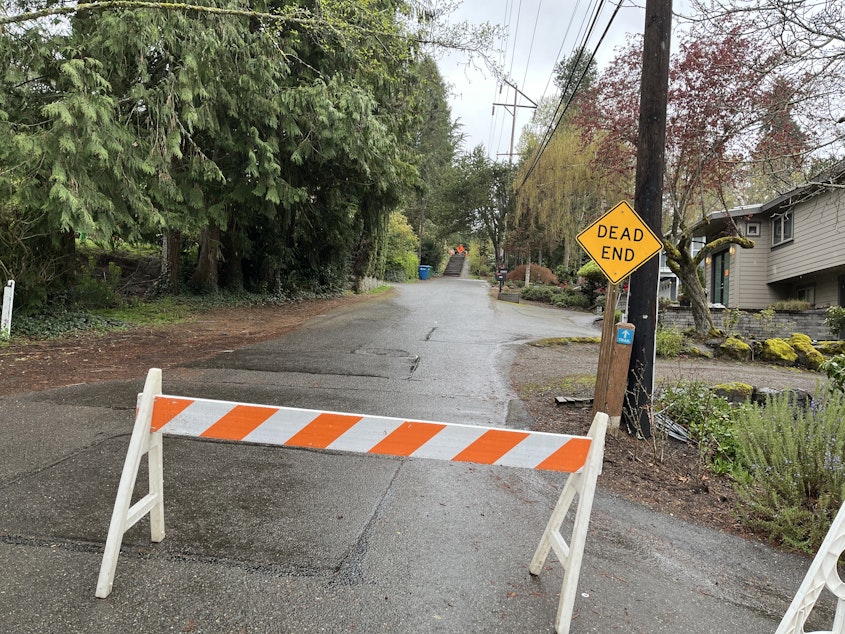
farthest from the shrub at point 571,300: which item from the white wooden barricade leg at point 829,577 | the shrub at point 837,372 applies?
the white wooden barricade leg at point 829,577

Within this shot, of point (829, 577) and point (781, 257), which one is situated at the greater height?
point (781, 257)

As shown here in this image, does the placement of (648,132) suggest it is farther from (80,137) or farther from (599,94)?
(599,94)

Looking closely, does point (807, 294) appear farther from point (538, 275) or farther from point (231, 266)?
point (231, 266)

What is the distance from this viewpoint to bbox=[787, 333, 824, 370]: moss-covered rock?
1187cm

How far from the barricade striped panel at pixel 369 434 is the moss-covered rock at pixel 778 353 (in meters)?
11.8

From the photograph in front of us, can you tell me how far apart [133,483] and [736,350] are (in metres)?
12.9

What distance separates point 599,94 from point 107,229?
44.5ft

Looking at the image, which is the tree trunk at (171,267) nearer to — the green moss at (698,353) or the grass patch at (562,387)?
the grass patch at (562,387)

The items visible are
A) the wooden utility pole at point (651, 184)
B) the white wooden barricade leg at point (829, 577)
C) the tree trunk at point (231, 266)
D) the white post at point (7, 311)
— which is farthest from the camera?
the tree trunk at point (231, 266)

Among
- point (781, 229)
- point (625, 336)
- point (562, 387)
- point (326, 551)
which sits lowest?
point (326, 551)

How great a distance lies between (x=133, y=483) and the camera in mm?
2676

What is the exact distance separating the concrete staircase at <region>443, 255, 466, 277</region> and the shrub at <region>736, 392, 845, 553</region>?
2119 inches

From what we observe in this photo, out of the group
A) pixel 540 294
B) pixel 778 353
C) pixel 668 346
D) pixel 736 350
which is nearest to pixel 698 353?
pixel 736 350

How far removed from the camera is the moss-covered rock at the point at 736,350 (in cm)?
1242
